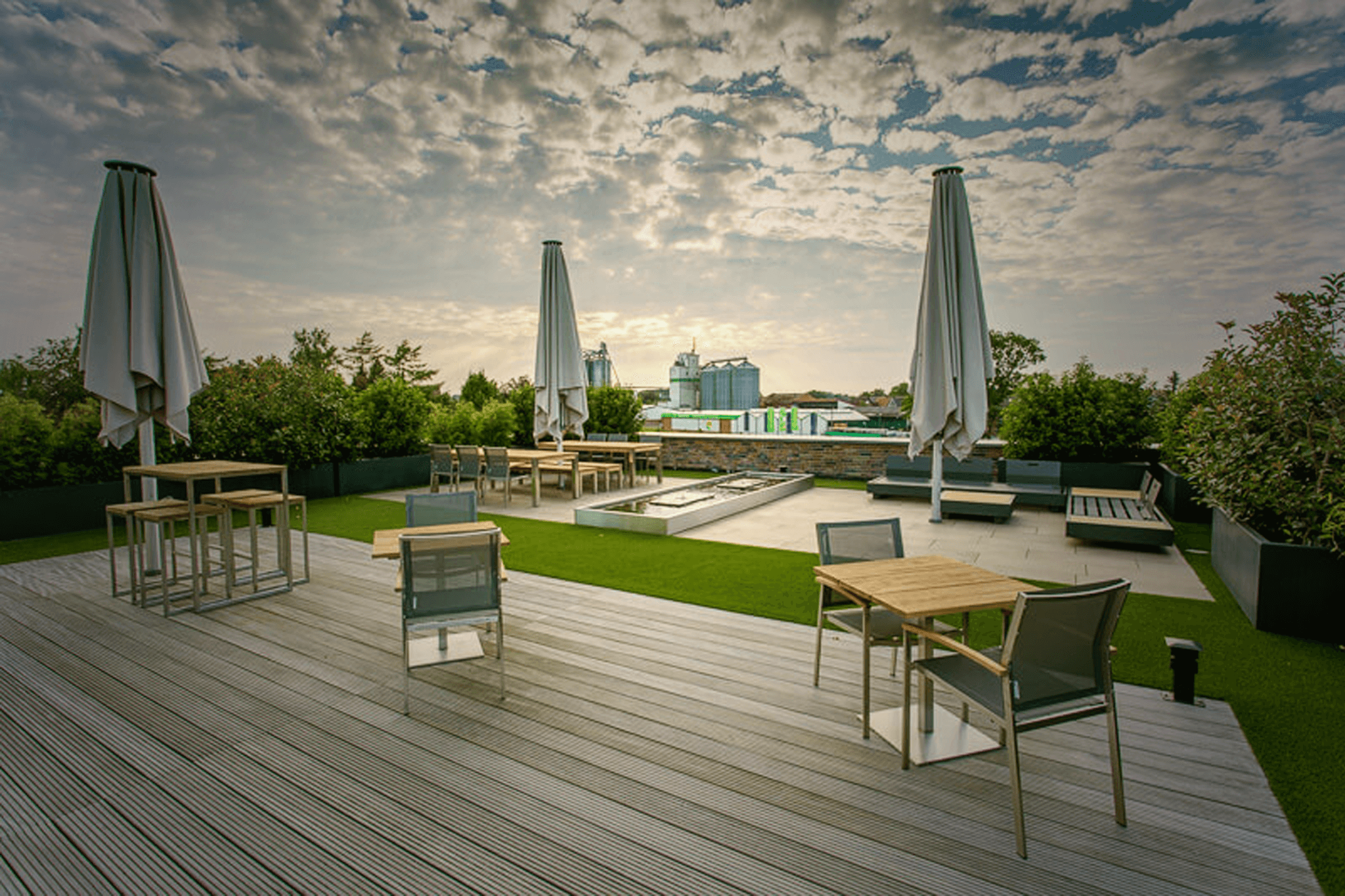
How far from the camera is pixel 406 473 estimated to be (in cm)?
1156

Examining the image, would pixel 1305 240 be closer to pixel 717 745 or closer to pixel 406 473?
pixel 717 745

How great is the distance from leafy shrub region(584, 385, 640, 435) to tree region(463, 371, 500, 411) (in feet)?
18.4

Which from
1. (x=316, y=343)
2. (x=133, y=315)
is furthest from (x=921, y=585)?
(x=316, y=343)

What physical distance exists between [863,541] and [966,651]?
3.75ft

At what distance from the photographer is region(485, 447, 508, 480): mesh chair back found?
9117 mm

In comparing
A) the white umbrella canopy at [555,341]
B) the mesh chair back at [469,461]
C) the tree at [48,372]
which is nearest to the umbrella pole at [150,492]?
the mesh chair back at [469,461]

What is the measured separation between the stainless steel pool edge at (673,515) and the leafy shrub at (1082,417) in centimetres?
400

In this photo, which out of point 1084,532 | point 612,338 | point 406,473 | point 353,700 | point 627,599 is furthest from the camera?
point 612,338

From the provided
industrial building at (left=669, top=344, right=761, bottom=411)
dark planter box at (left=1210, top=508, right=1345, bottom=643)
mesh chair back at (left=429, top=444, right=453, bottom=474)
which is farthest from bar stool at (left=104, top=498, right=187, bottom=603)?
industrial building at (left=669, top=344, right=761, bottom=411)

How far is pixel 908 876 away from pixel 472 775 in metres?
1.68

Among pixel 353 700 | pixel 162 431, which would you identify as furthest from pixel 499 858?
pixel 162 431

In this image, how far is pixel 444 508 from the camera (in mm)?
4016

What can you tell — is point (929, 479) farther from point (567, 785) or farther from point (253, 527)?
point (253, 527)

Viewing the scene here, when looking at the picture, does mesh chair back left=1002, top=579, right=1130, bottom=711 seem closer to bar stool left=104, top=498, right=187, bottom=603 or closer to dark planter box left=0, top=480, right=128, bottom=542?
bar stool left=104, top=498, right=187, bottom=603
